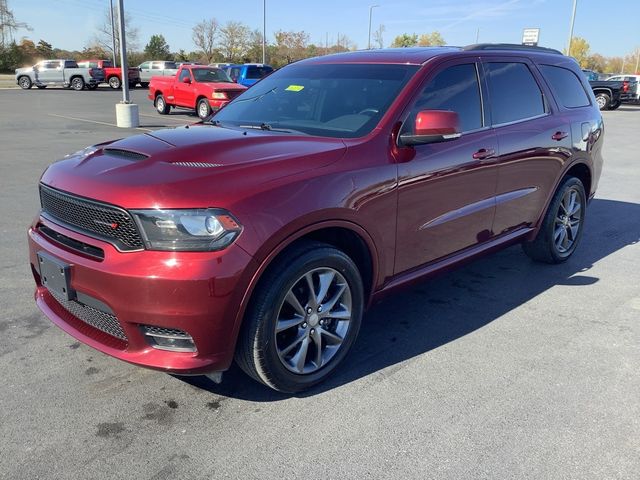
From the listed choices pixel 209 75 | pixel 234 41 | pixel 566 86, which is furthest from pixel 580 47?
pixel 566 86

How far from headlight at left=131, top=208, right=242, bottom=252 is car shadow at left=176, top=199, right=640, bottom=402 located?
39.1 inches

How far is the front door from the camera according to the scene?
347 cm

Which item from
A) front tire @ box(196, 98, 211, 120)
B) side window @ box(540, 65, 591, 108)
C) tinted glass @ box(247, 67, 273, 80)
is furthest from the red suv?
tinted glass @ box(247, 67, 273, 80)

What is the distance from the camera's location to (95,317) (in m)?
2.88

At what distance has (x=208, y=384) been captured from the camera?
10.5ft

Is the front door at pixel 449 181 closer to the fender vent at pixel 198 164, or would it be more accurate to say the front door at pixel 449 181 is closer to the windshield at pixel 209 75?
the fender vent at pixel 198 164

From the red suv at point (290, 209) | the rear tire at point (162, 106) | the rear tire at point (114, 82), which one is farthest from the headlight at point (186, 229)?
the rear tire at point (114, 82)

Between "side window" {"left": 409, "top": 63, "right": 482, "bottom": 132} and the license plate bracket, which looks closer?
the license plate bracket

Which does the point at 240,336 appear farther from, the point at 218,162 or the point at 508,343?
the point at 508,343

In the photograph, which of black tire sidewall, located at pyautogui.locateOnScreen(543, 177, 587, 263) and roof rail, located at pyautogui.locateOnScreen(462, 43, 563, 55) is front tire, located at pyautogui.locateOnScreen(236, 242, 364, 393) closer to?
roof rail, located at pyautogui.locateOnScreen(462, 43, 563, 55)

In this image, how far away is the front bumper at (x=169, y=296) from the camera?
2.54 metres

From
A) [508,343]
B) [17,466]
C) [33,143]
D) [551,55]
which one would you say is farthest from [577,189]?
[33,143]

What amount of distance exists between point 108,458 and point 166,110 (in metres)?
19.7

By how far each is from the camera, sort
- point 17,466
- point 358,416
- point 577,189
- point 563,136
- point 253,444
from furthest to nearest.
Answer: point 577,189, point 563,136, point 358,416, point 253,444, point 17,466
